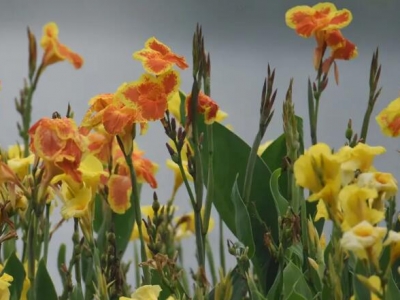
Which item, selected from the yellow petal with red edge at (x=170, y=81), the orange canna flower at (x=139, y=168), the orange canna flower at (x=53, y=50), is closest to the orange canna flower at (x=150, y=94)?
the yellow petal with red edge at (x=170, y=81)

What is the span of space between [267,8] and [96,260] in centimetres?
128

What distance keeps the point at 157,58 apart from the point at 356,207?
0.17 meters

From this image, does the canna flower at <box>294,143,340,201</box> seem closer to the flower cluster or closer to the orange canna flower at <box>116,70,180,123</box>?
the orange canna flower at <box>116,70,180,123</box>

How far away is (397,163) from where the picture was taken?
1619 millimetres

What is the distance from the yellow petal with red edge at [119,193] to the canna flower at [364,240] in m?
0.22

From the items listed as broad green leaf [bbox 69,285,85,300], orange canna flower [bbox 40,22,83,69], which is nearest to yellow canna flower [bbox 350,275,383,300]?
broad green leaf [bbox 69,285,85,300]

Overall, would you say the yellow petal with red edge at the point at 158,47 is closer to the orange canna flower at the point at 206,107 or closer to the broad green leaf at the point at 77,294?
the orange canna flower at the point at 206,107

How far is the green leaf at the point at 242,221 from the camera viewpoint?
0.47 m

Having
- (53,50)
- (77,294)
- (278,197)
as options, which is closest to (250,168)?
(278,197)

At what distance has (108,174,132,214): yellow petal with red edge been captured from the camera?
1.70 feet

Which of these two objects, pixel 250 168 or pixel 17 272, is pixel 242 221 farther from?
pixel 17 272

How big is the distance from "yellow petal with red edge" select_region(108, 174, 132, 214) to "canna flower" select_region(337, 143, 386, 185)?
18 cm

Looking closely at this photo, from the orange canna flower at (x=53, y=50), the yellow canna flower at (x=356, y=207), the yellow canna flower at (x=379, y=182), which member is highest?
the orange canna flower at (x=53, y=50)

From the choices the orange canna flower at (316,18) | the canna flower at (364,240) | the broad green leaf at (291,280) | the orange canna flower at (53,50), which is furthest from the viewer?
the orange canna flower at (53,50)
